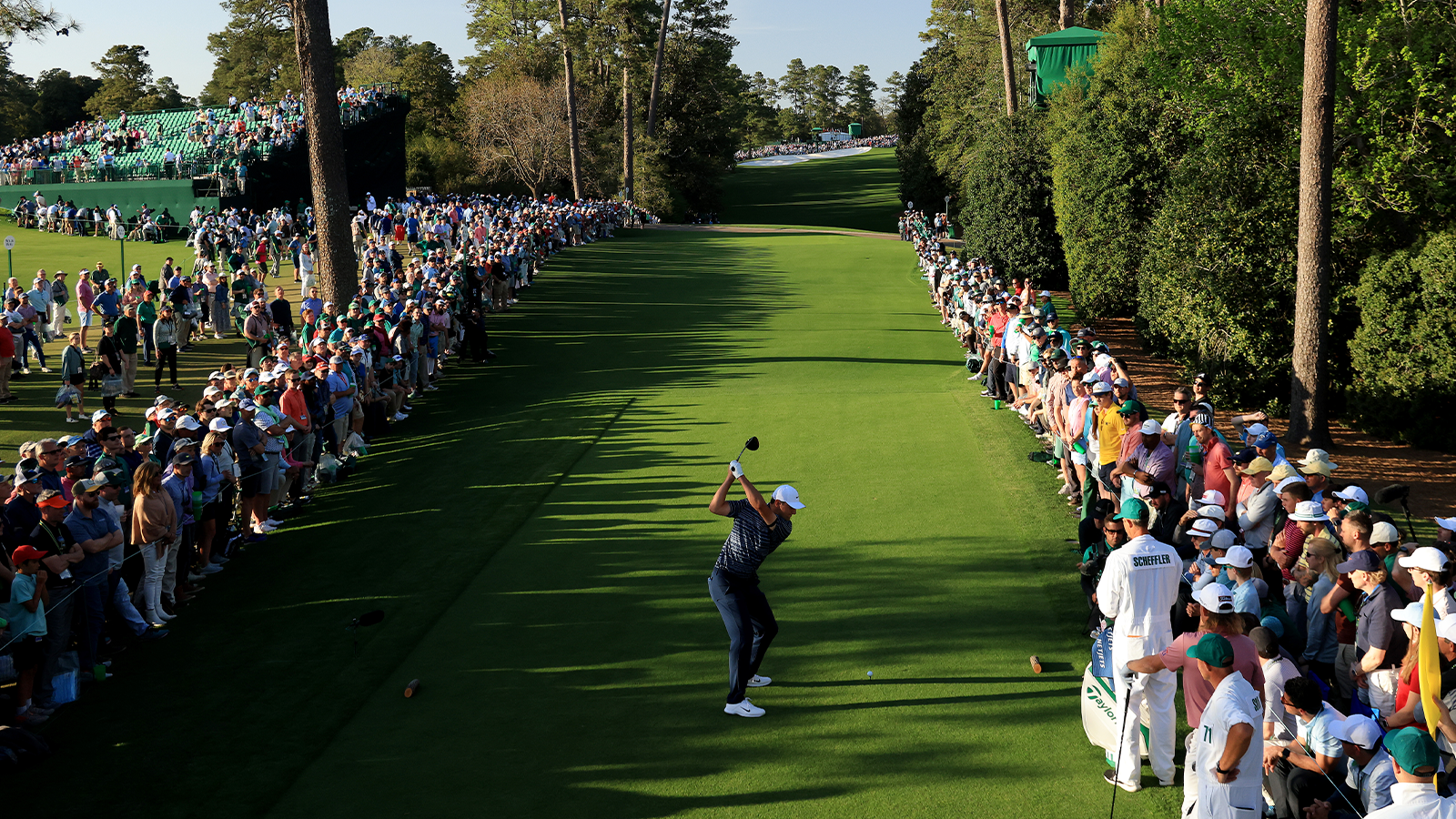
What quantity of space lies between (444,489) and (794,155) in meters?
121

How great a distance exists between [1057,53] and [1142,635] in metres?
35.5

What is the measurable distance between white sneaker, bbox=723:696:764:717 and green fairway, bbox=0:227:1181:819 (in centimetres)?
14

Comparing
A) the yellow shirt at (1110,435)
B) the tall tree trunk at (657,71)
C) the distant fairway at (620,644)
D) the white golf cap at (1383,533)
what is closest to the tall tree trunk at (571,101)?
the tall tree trunk at (657,71)

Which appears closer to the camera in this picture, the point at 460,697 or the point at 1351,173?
the point at 460,697

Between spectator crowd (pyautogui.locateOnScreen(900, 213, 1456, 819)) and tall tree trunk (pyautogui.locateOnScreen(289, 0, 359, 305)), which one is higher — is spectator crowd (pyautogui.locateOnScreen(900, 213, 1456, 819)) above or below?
below

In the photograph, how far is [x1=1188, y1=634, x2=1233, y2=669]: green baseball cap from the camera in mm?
Answer: 5730

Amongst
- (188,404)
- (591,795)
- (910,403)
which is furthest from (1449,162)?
(188,404)

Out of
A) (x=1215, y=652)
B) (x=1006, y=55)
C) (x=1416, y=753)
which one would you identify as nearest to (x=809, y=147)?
(x=1006, y=55)

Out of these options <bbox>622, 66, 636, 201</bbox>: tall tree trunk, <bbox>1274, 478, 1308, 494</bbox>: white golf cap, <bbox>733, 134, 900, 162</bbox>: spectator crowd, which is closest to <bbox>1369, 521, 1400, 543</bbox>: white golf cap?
<bbox>1274, 478, 1308, 494</bbox>: white golf cap

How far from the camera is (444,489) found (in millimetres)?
14719

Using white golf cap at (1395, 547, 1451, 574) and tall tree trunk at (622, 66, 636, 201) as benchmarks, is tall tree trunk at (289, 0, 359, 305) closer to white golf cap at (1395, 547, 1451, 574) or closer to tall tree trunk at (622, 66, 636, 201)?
white golf cap at (1395, 547, 1451, 574)

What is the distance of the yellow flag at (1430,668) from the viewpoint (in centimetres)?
610

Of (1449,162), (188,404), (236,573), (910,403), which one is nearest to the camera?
(236,573)

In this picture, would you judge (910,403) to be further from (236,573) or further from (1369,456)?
(236,573)
